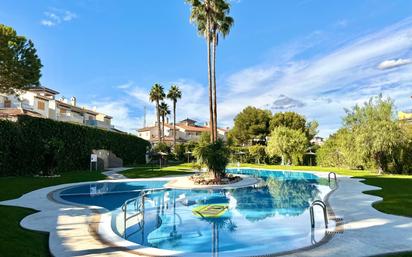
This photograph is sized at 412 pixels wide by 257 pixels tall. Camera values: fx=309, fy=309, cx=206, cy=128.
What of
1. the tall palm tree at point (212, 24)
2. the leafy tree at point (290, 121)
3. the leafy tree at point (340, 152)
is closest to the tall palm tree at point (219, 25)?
the tall palm tree at point (212, 24)

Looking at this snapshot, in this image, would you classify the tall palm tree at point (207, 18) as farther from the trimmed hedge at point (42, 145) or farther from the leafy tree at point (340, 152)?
the leafy tree at point (340, 152)

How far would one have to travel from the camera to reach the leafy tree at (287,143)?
4044 centimetres

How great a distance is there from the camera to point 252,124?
A: 6159 cm

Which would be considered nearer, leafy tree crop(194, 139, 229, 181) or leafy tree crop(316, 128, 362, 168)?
leafy tree crop(194, 139, 229, 181)

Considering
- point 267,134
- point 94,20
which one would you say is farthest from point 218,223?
point 267,134

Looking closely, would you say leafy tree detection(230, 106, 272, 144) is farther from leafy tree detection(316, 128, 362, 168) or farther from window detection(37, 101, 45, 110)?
window detection(37, 101, 45, 110)

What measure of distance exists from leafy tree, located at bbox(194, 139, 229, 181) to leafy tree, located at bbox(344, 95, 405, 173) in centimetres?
1337

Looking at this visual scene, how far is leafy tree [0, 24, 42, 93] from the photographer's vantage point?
2064cm

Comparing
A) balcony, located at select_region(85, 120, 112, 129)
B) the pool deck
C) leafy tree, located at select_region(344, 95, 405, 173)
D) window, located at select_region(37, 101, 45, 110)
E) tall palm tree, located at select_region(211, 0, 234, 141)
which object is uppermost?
tall palm tree, located at select_region(211, 0, 234, 141)

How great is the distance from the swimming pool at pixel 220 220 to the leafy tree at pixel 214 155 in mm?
2298

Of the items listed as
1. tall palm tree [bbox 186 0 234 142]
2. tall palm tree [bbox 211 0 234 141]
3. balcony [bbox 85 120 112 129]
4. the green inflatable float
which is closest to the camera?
the green inflatable float

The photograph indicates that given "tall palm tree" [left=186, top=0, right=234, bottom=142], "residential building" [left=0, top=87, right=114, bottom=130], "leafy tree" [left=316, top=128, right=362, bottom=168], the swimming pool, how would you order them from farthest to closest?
"residential building" [left=0, top=87, right=114, bottom=130] < "leafy tree" [left=316, top=128, right=362, bottom=168] < "tall palm tree" [left=186, top=0, right=234, bottom=142] < the swimming pool

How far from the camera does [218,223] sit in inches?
414

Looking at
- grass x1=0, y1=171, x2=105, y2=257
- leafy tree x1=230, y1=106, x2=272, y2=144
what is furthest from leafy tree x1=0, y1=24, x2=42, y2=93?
leafy tree x1=230, y1=106, x2=272, y2=144
